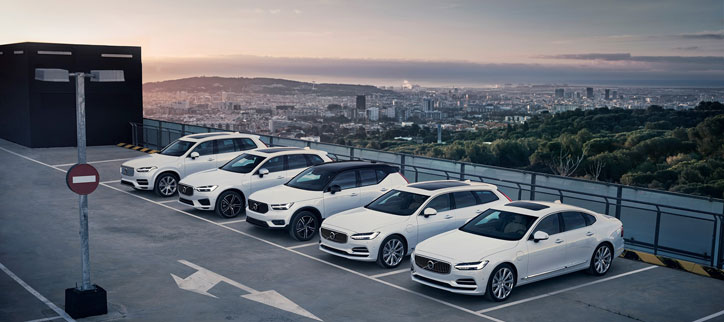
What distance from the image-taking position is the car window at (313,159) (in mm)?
17641

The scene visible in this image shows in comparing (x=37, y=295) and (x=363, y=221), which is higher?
(x=363, y=221)

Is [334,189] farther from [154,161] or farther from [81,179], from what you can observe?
[154,161]

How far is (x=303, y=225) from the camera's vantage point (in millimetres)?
14641

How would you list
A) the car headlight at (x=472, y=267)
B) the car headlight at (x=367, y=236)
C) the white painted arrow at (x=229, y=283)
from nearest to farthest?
the white painted arrow at (x=229, y=283)
the car headlight at (x=472, y=267)
the car headlight at (x=367, y=236)

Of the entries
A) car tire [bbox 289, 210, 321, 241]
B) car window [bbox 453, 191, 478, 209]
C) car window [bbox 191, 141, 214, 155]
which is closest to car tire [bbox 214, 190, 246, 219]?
car tire [bbox 289, 210, 321, 241]

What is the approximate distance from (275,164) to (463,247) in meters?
7.64

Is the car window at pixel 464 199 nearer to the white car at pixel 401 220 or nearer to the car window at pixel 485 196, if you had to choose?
the white car at pixel 401 220

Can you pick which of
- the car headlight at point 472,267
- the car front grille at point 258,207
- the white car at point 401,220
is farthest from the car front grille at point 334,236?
the car headlight at point 472,267

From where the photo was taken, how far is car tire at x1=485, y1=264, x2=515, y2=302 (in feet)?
34.5

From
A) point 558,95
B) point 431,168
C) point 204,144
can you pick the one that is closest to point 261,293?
point 431,168

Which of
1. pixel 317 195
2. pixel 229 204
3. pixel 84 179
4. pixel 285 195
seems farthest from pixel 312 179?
pixel 84 179

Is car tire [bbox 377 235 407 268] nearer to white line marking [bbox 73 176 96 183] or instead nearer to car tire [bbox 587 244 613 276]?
car tire [bbox 587 244 613 276]

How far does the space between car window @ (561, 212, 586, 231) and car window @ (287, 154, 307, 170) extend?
7.69 m

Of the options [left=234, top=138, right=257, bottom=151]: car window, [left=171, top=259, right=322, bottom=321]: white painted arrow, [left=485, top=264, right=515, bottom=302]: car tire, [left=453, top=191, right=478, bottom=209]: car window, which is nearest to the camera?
[left=171, top=259, right=322, bottom=321]: white painted arrow
